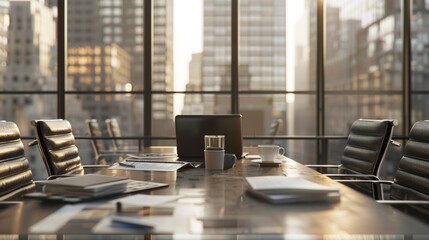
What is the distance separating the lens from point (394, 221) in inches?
38.4

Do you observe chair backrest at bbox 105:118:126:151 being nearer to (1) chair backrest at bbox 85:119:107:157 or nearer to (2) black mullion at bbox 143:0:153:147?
(1) chair backrest at bbox 85:119:107:157

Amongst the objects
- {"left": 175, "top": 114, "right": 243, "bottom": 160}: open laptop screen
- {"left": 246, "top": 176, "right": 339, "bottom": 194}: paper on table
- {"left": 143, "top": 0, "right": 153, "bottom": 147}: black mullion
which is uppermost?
{"left": 143, "top": 0, "right": 153, "bottom": 147}: black mullion

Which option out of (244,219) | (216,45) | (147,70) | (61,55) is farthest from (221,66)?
(244,219)

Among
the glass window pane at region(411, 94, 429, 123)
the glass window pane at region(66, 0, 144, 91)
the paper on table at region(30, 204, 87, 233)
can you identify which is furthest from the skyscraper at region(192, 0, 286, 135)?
the paper on table at region(30, 204, 87, 233)

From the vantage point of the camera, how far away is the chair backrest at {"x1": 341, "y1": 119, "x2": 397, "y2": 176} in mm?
2227

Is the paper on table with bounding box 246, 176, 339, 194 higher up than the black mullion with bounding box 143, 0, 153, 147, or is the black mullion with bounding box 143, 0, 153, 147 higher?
the black mullion with bounding box 143, 0, 153, 147

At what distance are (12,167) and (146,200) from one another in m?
0.98

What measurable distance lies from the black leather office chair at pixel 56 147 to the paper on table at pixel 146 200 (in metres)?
0.96

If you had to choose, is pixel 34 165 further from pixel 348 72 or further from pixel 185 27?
pixel 348 72

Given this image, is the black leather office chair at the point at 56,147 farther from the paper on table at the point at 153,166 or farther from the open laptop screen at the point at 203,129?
the open laptop screen at the point at 203,129

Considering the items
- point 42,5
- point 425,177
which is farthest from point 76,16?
point 425,177

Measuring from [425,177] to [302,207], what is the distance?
953mm

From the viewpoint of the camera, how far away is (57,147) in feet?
7.52

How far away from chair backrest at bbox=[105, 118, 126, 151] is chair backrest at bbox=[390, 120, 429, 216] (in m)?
2.99
